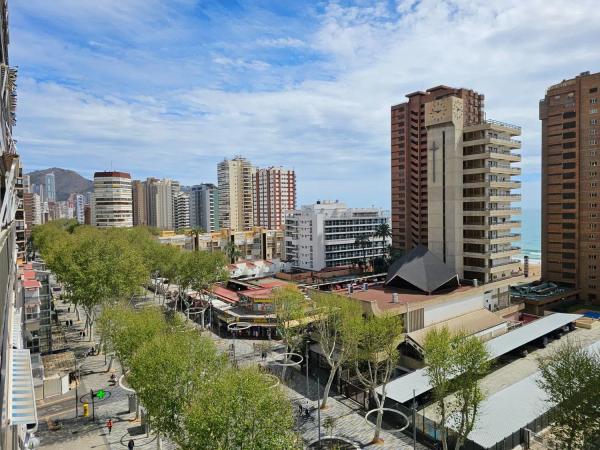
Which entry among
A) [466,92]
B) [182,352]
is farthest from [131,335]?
[466,92]

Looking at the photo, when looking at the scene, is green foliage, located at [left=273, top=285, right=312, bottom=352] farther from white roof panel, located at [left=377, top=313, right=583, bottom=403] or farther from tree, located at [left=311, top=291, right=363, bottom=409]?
white roof panel, located at [left=377, top=313, right=583, bottom=403]

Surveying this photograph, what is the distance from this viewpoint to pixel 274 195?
156 meters

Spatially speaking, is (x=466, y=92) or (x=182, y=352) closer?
(x=182, y=352)

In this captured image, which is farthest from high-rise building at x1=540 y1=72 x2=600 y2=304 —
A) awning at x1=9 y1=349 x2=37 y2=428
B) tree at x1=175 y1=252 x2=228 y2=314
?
awning at x1=9 y1=349 x2=37 y2=428

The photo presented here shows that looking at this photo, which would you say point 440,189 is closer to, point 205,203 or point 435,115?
point 435,115

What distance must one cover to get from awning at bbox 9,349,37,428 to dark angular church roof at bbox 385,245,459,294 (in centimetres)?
4098

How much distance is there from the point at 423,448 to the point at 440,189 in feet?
124

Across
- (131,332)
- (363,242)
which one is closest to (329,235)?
(363,242)

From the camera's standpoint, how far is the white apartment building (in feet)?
310

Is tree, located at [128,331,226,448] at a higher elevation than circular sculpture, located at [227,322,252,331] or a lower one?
higher

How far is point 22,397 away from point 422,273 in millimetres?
43742

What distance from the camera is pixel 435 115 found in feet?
186

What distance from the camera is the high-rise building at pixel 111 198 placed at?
119750mm

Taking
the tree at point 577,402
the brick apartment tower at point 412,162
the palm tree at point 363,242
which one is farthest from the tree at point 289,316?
the palm tree at point 363,242
